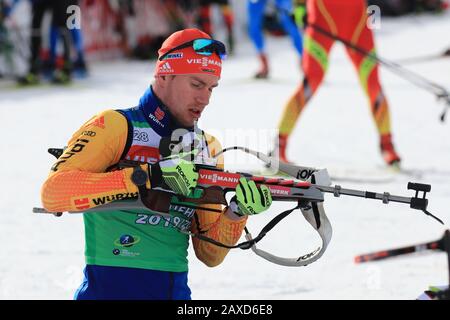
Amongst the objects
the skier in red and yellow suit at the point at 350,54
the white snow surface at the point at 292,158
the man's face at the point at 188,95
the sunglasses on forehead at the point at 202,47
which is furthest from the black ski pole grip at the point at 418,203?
the skier in red and yellow suit at the point at 350,54

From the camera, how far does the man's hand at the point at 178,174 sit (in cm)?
280

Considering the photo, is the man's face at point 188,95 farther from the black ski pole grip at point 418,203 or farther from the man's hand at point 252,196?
the black ski pole grip at point 418,203

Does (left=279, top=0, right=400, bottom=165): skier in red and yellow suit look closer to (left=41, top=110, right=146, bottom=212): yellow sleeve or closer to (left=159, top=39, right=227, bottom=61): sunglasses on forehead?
(left=159, top=39, right=227, bottom=61): sunglasses on forehead

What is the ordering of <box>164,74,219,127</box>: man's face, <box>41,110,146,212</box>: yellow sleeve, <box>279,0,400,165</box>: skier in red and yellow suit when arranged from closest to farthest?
<box>41,110,146,212</box>: yellow sleeve < <box>164,74,219,127</box>: man's face < <box>279,0,400,165</box>: skier in red and yellow suit

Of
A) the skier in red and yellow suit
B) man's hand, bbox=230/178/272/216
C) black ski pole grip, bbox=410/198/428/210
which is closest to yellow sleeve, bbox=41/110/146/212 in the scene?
man's hand, bbox=230/178/272/216

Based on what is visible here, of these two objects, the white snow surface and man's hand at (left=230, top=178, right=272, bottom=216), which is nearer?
man's hand at (left=230, top=178, right=272, bottom=216)

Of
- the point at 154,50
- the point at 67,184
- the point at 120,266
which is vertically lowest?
the point at 154,50

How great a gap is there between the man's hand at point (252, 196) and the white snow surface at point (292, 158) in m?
0.41

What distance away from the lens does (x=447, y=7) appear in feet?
83.6

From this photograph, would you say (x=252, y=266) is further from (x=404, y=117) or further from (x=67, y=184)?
(x=404, y=117)

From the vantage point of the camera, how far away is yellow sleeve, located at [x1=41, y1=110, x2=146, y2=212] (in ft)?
9.36

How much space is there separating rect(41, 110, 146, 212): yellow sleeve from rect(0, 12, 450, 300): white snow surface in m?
0.86
